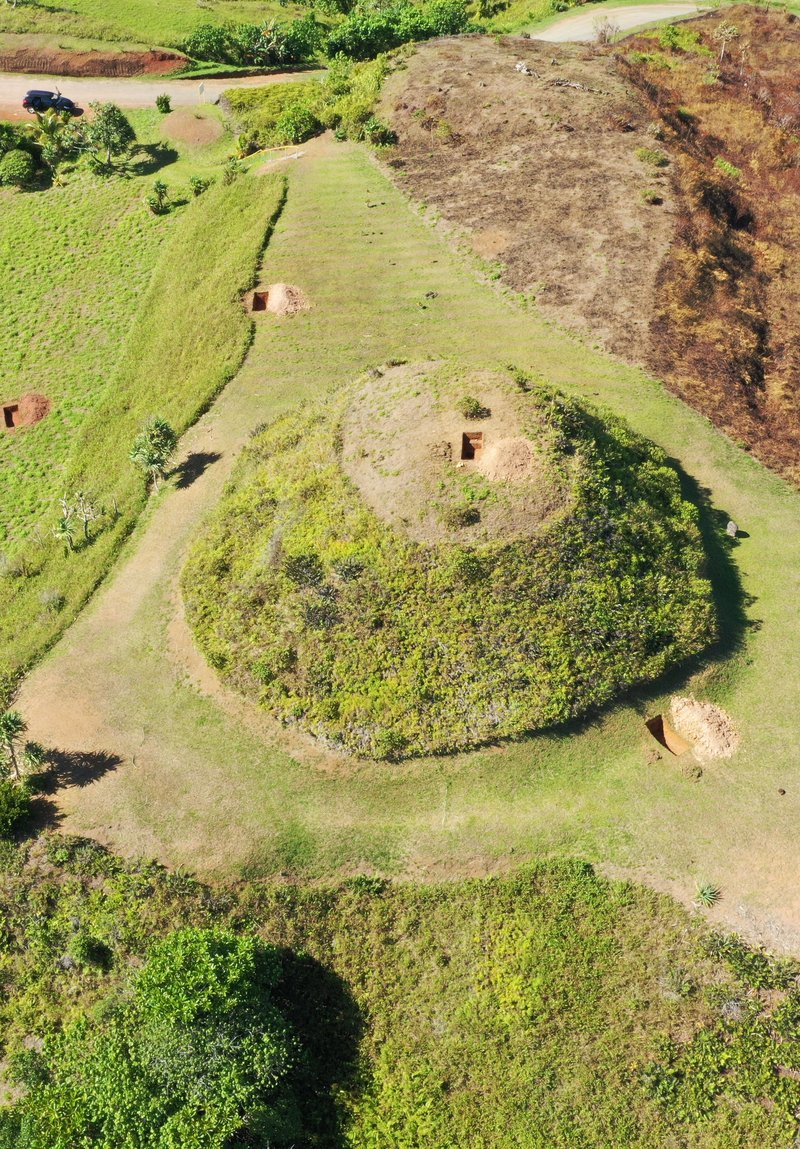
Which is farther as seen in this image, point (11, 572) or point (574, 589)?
point (11, 572)

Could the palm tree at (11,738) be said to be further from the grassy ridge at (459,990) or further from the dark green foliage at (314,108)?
the dark green foliage at (314,108)

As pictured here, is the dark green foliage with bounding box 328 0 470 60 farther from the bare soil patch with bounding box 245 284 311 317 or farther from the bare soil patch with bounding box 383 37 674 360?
the bare soil patch with bounding box 245 284 311 317

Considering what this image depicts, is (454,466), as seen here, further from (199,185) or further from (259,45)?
(259,45)

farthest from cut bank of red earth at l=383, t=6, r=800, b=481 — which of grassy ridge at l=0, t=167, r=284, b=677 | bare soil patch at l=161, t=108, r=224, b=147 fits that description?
bare soil patch at l=161, t=108, r=224, b=147

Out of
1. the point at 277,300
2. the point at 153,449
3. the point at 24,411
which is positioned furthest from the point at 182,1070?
the point at 277,300

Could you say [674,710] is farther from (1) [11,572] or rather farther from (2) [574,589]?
(1) [11,572]

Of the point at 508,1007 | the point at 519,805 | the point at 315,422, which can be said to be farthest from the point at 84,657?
the point at 508,1007
